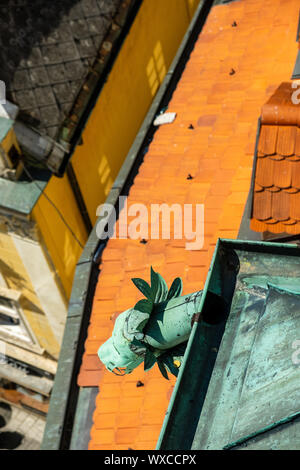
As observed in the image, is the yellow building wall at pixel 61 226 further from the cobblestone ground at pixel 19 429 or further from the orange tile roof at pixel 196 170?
the cobblestone ground at pixel 19 429

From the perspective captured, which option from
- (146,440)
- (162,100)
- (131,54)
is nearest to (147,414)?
(146,440)

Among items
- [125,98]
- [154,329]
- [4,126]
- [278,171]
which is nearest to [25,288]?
[4,126]

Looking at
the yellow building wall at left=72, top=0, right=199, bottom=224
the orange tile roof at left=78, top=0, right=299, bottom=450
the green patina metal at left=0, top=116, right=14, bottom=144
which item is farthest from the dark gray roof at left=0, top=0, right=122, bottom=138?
the orange tile roof at left=78, top=0, right=299, bottom=450

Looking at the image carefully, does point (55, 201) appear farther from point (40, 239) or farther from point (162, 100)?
point (162, 100)

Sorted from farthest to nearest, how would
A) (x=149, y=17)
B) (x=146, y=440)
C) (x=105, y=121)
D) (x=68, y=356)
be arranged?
1. (x=149, y=17)
2. (x=105, y=121)
3. (x=68, y=356)
4. (x=146, y=440)

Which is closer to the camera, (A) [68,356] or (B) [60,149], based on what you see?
(A) [68,356]
